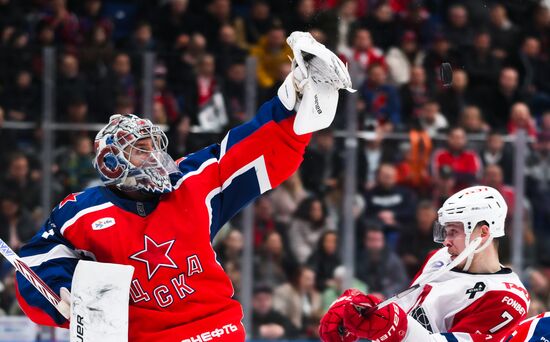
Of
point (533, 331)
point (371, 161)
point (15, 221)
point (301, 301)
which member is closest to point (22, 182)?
point (15, 221)

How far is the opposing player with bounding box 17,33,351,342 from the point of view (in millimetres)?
3381

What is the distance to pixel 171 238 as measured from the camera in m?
3.39

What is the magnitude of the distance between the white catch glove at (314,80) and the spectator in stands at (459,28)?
446cm

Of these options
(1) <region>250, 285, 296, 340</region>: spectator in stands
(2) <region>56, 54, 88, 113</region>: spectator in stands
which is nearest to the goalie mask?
(2) <region>56, 54, 88, 113</region>: spectator in stands

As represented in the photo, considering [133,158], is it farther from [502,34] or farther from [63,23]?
[502,34]

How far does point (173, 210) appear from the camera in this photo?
342 cm

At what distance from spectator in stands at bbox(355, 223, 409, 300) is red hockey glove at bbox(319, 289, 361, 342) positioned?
3.04m

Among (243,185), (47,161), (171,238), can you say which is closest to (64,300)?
(171,238)

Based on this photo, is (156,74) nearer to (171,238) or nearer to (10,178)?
(10,178)

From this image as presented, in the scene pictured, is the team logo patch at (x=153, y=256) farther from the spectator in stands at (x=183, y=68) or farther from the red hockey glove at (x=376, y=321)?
the spectator in stands at (x=183, y=68)

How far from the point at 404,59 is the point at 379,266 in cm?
134

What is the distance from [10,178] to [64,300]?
3254mm

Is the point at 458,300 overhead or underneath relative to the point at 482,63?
underneath

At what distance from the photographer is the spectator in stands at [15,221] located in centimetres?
642
